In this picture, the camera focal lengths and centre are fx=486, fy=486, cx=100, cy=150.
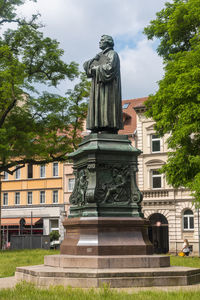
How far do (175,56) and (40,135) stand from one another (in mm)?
8597

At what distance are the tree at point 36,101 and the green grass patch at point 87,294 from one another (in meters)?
17.9

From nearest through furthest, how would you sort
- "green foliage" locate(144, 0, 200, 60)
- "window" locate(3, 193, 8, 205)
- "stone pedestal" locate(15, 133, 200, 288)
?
"stone pedestal" locate(15, 133, 200, 288), "green foliage" locate(144, 0, 200, 60), "window" locate(3, 193, 8, 205)

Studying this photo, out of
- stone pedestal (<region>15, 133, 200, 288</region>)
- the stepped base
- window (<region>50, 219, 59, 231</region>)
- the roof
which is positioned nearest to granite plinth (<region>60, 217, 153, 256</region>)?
stone pedestal (<region>15, 133, 200, 288</region>)

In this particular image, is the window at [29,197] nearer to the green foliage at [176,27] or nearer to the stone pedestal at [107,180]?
the green foliage at [176,27]

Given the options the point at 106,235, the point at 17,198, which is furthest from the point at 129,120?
the point at 106,235

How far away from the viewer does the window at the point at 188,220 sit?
1547 inches

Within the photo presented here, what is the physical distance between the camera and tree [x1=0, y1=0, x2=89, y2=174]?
2569cm

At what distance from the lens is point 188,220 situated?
39531mm

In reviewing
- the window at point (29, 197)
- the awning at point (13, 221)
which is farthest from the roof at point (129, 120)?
the awning at point (13, 221)

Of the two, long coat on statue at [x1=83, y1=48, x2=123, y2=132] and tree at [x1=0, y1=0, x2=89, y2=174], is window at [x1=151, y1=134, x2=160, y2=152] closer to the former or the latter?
tree at [x1=0, y1=0, x2=89, y2=174]

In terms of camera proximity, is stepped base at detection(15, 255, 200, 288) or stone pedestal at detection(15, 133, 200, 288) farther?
stone pedestal at detection(15, 133, 200, 288)

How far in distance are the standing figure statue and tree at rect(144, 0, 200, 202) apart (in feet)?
27.1

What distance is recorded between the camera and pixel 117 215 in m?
10.7

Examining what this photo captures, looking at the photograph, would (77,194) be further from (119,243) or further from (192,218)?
(192,218)
